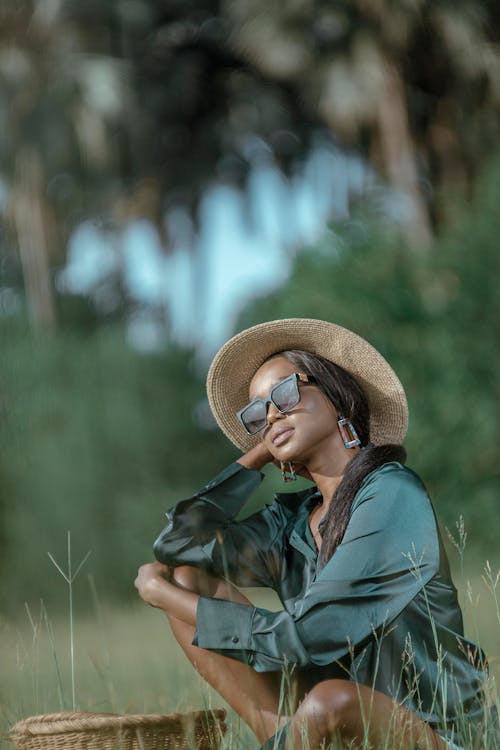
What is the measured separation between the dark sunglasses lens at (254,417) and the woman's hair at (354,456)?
169 millimetres

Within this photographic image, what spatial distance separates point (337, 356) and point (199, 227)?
23.1 metres

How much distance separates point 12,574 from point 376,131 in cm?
871

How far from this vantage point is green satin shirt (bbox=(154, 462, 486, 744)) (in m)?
2.80

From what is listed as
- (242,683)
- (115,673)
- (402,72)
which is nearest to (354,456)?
(242,683)

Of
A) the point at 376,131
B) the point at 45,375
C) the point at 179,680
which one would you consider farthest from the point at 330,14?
the point at 179,680

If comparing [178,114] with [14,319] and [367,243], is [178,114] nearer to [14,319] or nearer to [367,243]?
[14,319]

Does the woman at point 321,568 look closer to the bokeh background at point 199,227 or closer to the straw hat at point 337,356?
→ the straw hat at point 337,356

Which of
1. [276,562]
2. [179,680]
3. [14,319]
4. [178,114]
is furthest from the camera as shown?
[178,114]

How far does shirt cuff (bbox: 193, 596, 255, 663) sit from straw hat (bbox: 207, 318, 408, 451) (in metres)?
0.95

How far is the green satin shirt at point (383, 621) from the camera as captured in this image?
2.80 m

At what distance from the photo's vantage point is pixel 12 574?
17484 mm

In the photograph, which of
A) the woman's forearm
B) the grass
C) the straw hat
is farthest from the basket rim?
the straw hat

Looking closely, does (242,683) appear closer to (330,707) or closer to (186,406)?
(330,707)

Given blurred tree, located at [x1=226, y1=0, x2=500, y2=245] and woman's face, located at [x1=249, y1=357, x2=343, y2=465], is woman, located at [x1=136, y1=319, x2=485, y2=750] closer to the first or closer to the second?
woman's face, located at [x1=249, y1=357, x2=343, y2=465]
